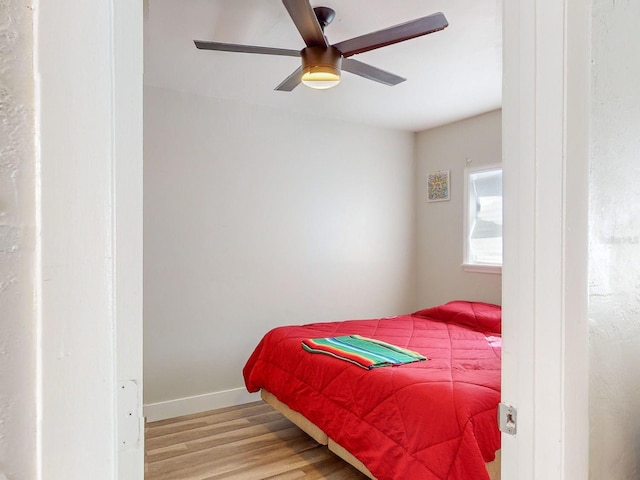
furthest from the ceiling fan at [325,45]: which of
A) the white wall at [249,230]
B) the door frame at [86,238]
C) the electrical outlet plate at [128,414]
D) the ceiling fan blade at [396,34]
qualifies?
the electrical outlet plate at [128,414]

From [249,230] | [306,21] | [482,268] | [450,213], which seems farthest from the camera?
[450,213]

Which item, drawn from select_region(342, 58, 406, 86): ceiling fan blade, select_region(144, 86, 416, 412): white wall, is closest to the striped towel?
select_region(144, 86, 416, 412): white wall

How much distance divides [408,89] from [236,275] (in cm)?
209

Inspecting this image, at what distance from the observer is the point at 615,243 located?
0.94 meters

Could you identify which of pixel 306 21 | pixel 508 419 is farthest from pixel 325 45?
pixel 508 419

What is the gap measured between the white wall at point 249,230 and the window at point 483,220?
770mm

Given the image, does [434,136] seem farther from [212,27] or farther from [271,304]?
[212,27]

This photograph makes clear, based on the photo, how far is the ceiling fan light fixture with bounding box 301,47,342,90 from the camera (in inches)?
84.3

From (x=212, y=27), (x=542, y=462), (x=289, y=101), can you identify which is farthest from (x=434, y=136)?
(x=542, y=462)

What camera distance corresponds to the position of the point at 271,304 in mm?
3881

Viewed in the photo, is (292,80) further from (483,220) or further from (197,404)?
(197,404)

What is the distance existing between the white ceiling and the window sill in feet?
4.74

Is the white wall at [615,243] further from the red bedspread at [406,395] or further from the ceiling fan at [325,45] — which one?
the ceiling fan at [325,45]

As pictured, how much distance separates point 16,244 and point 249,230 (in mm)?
3425
